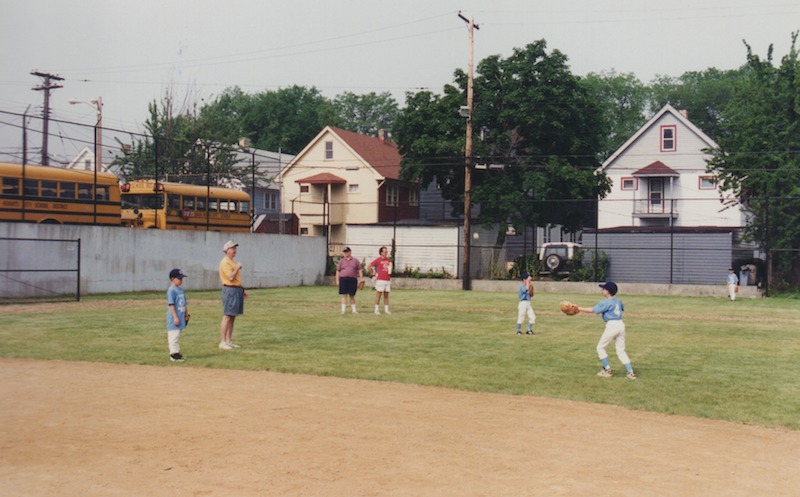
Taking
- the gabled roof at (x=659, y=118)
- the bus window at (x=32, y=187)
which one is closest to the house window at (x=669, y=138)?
the gabled roof at (x=659, y=118)

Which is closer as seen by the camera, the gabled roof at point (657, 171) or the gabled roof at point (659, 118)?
the gabled roof at point (657, 171)

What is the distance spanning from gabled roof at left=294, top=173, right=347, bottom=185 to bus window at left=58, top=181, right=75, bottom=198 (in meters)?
29.5

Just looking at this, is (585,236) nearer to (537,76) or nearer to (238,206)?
(537,76)

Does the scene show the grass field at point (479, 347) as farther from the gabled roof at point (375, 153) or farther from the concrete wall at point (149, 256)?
the gabled roof at point (375, 153)

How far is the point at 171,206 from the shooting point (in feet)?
127

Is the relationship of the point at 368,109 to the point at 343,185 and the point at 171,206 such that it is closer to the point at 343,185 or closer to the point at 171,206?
the point at 343,185

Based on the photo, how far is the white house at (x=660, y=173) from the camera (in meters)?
57.7

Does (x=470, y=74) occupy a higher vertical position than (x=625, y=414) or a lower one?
higher

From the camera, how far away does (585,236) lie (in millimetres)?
48781

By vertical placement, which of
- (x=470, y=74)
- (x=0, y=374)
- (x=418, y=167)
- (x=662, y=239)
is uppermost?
(x=470, y=74)

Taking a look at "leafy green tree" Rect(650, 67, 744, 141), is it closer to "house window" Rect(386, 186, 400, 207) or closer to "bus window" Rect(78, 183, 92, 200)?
"house window" Rect(386, 186, 400, 207)

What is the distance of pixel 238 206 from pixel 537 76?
20.6m

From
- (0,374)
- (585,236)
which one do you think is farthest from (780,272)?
(0,374)

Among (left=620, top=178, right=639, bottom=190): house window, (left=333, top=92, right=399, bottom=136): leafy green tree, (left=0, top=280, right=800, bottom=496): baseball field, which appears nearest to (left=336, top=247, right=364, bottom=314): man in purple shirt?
(left=0, top=280, right=800, bottom=496): baseball field
